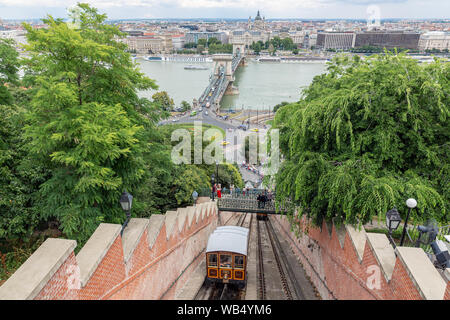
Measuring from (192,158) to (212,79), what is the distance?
8367 cm

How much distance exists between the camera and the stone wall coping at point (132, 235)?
18.8 ft

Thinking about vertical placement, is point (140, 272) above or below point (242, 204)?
above

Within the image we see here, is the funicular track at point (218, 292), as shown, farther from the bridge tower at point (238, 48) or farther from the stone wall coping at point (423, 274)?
the bridge tower at point (238, 48)

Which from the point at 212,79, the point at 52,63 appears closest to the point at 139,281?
the point at 52,63

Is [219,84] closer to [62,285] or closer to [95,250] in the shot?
[95,250]

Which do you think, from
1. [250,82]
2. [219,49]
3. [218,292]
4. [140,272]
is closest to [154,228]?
[140,272]

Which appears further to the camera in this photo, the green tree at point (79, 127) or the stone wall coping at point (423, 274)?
the green tree at point (79, 127)

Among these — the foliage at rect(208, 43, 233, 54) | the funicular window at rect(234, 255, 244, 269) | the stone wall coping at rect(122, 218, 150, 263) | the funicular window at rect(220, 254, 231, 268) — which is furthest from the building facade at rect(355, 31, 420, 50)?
the stone wall coping at rect(122, 218, 150, 263)

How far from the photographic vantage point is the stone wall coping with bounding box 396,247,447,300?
4.07m

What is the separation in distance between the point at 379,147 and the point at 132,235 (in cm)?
604

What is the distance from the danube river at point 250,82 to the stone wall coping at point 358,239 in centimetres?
6405

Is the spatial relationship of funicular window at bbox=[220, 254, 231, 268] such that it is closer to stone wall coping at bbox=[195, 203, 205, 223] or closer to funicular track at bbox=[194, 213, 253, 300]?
funicular track at bbox=[194, 213, 253, 300]

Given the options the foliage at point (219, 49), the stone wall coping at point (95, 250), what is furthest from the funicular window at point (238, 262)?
the foliage at point (219, 49)

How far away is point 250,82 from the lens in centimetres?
10838
